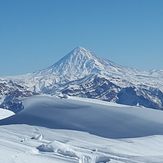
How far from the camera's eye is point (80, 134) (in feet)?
97.5

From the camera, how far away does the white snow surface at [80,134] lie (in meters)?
23.3

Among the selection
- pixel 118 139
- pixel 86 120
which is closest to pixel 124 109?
pixel 86 120

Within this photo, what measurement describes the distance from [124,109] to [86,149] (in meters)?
13.2

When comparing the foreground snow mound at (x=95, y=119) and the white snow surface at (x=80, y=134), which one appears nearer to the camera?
the white snow surface at (x=80, y=134)

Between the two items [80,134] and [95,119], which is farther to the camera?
[95,119]

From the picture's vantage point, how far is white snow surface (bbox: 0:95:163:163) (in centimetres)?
2330

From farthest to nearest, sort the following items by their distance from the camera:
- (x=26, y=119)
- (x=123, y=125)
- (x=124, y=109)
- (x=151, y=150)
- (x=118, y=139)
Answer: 1. (x=124, y=109)
2. (x=26, y=119)
3. (x=123, y=125)
4. (x=118, y=139)
5. (x=151, y=150)

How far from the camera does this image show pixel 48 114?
35844 mm

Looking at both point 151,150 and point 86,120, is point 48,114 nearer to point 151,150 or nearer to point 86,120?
point 86,120

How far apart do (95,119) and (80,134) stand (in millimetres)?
4530

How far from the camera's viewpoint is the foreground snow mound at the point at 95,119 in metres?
31.1

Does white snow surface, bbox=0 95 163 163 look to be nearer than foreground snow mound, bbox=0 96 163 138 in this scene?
Yes

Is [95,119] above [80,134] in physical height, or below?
above

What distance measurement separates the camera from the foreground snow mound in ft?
102
